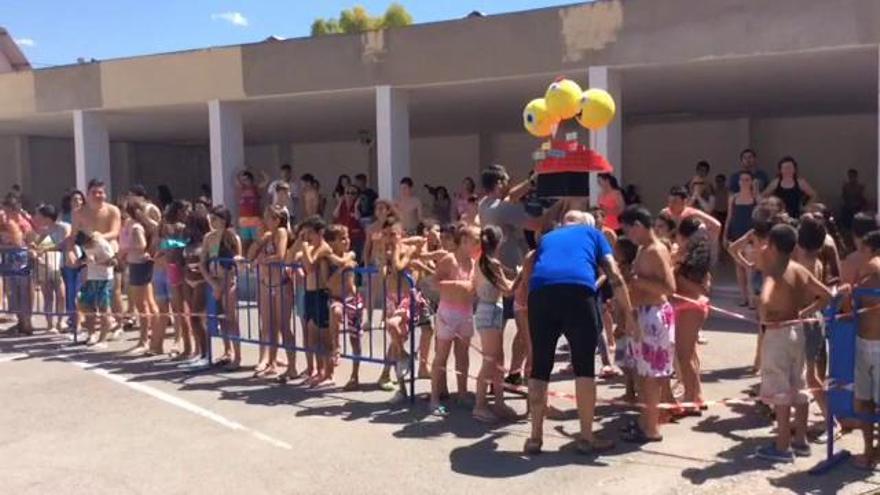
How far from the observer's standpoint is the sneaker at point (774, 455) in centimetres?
520

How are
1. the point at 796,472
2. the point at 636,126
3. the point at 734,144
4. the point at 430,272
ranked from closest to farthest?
the point at 796,472
the point at 430,272
the point at 734,144
the point at 636,126

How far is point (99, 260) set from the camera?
9.76m

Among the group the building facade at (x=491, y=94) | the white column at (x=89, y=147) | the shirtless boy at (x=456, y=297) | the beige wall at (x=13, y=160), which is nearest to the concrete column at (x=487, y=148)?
the building facade at (x=491, y=94)

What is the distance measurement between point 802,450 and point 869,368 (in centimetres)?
69

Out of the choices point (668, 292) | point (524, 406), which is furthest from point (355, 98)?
point (668, 292)

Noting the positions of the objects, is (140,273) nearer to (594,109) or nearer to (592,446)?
(594,109)

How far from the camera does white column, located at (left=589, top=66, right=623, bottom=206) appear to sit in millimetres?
10930

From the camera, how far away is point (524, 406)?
6.75m

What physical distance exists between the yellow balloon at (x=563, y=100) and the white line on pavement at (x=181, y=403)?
11.1ft

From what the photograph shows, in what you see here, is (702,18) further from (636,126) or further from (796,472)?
(636,126)

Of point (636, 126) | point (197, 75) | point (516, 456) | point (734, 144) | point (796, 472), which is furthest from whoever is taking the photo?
point (636, 126)

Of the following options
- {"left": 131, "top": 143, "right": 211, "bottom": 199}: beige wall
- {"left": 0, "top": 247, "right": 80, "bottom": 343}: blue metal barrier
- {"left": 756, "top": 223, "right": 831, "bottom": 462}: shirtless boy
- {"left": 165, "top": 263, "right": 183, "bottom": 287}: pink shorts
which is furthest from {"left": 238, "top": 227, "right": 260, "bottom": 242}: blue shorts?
{"left": 131, "top": 143, "right": 211, "bottom": 199}: beige wall

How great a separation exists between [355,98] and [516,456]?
31.5ft

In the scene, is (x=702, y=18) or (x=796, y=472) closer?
(x=796, y=472)
